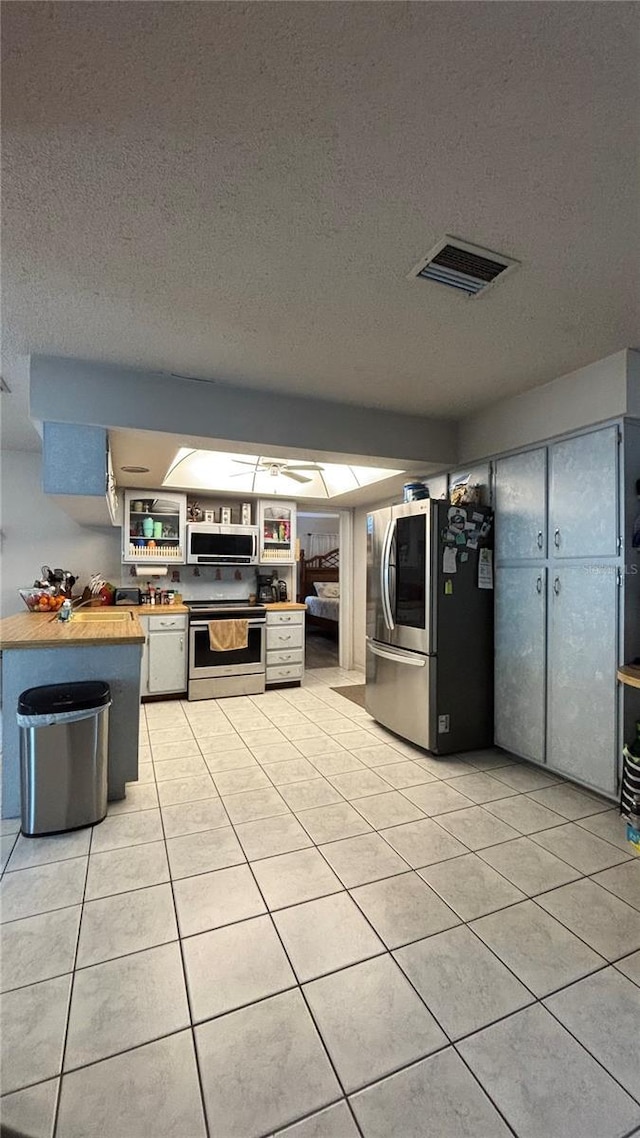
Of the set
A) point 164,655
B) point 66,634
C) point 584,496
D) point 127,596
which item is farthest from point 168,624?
point 584,496

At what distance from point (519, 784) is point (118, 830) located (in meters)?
2.33

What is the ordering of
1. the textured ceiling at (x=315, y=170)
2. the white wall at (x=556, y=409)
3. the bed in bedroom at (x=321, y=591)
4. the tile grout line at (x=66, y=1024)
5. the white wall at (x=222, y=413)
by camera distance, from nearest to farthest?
the textured ceiling at (x=315, y=170), the tile grout line at (x=66, y=1024), the white wall at (x=556, y=409), the white wall at (x=222, y=413), the bed in bedroom at (x=321, y=591)

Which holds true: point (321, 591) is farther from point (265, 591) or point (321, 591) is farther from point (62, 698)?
point (62, 698)

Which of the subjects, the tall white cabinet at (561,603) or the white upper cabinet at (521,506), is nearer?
the tall white cabinet at (561,603)

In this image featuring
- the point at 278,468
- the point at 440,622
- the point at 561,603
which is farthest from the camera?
the point at 278,468

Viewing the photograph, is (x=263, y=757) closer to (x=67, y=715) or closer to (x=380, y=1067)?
(x=67, y=715)

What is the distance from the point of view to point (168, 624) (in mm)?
4762

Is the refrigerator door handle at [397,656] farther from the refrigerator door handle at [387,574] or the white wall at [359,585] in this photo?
the white wall at [359,585]

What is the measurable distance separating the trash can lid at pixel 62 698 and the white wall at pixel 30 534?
2658 millimetres

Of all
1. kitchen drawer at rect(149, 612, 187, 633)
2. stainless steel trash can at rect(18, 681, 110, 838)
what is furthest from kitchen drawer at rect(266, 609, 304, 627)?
stainless steel trash can at rect(18, 681, 110, 838)

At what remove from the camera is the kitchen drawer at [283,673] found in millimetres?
5242

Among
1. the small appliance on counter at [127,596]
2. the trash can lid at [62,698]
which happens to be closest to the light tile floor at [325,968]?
the trash can lid at [62,698]

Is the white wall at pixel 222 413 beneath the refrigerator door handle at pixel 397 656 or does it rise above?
above

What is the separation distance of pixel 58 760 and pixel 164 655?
2.40m
